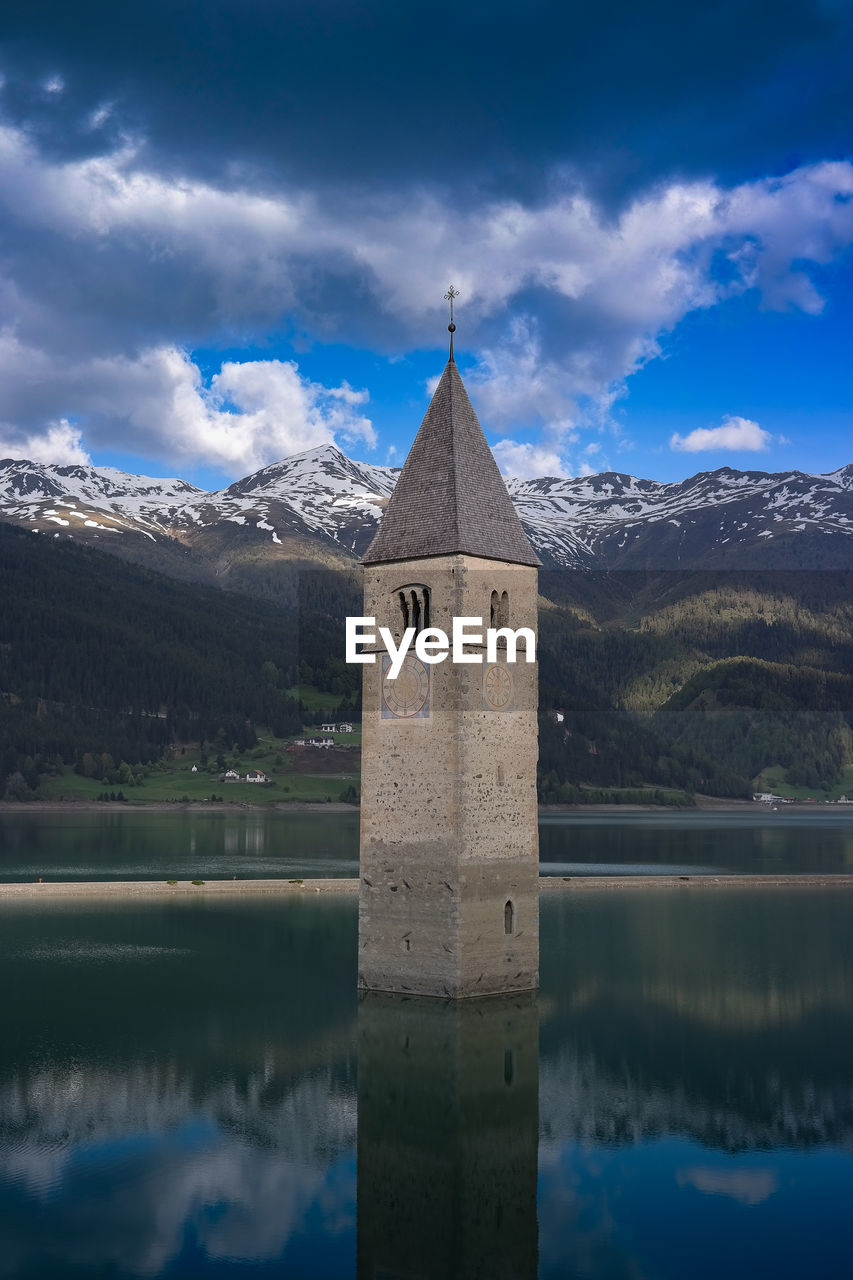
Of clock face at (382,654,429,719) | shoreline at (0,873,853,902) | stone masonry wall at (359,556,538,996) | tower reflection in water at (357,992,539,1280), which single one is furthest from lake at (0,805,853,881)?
tower reflection in water at (357,992,539,1280)

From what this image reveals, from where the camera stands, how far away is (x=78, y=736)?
17862 cm

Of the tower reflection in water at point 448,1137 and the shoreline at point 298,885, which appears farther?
the shoreline at point 298,885

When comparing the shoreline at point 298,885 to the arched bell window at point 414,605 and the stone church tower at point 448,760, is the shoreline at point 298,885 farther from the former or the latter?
the arched bell window at point 414,605

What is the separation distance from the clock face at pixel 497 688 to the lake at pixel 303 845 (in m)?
38.8

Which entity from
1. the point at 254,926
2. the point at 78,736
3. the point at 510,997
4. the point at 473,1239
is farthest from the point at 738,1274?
the point at 78,736

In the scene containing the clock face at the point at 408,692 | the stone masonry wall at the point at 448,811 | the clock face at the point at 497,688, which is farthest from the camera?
the clock face at the point at 497,688

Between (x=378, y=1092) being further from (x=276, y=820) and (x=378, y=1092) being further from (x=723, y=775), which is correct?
(x=723, y=775)

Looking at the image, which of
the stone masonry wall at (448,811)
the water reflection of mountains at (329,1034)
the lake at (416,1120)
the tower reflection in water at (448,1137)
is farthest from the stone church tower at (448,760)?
the water reflection of mountains at (329,1034)

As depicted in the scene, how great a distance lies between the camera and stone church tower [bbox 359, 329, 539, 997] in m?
33.8

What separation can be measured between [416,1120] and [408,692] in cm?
1193

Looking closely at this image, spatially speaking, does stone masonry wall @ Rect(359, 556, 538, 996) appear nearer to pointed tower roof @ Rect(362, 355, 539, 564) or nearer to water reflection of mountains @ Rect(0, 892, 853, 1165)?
pointed tower roof @ Rect(362, 355, 539, 564)

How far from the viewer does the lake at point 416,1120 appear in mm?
20406

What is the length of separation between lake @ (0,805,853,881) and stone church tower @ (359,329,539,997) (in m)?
37.2

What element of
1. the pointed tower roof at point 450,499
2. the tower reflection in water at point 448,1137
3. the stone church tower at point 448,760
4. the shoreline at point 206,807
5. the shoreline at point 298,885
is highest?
the pointed tower roof at point 450,499
